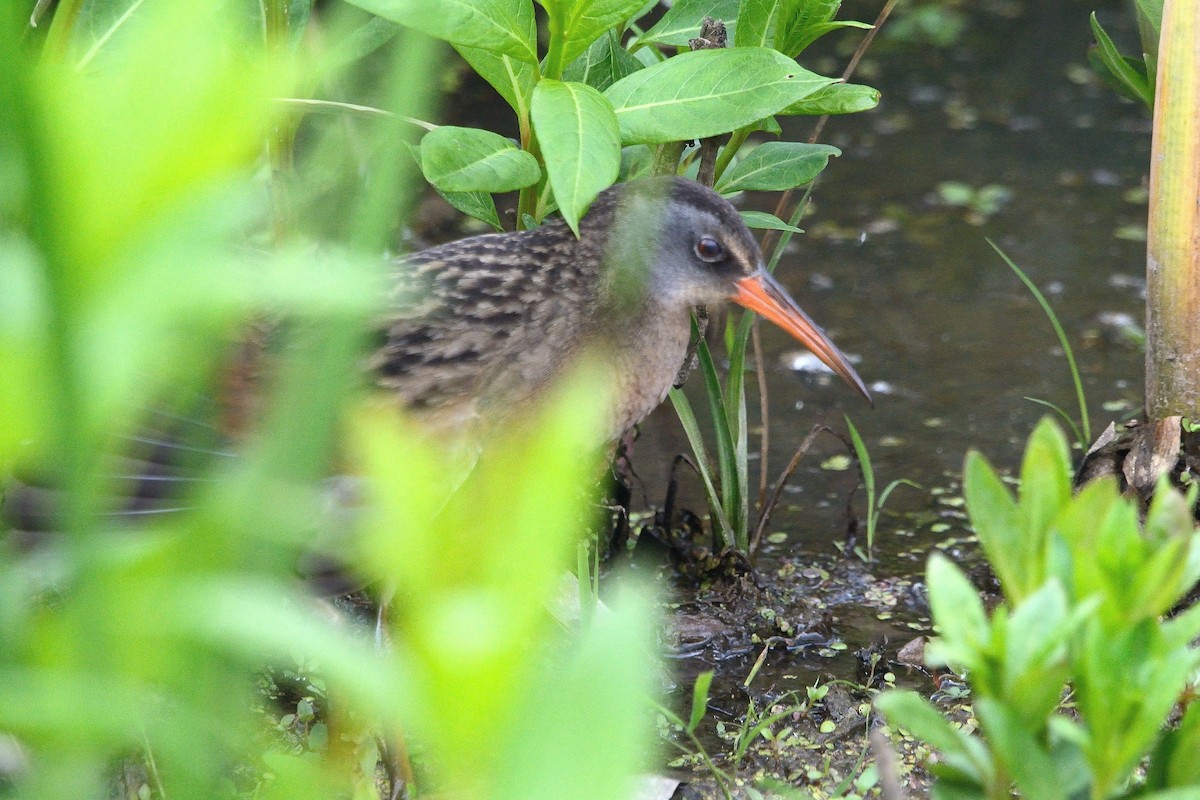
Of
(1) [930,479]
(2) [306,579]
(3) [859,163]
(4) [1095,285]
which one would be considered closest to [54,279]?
(2) [306,579]

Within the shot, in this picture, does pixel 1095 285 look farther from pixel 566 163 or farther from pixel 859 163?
pixel 566 163

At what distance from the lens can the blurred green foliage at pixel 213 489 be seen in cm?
55

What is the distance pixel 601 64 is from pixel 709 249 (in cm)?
41

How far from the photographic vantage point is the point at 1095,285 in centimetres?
408

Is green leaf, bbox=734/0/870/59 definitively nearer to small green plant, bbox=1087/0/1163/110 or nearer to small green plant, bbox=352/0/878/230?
small green plant, bbox=352/0/878/230

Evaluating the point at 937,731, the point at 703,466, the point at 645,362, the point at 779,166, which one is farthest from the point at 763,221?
the point at 937,731

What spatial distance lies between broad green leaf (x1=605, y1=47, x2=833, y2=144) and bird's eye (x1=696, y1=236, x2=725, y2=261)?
28cm

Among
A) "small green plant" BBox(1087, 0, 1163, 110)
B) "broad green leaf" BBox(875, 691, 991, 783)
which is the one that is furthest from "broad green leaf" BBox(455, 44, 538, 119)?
"broad green leaf" BBox(875, 691, 991, 783)

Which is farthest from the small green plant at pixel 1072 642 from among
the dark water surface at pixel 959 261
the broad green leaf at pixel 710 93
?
the dark water surface at pixel 959 261

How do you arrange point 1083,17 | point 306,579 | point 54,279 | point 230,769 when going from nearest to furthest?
1. point 54,279
2. point 306,579
3. point 230,769
4. point 1083,17

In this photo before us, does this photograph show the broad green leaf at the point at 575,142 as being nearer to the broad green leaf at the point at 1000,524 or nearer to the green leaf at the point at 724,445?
the green leaf at the point at 724,445

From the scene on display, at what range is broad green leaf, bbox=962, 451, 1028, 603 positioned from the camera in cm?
130

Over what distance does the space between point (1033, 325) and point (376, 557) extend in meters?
3.57

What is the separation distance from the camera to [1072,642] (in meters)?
1.21
